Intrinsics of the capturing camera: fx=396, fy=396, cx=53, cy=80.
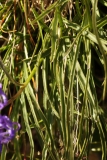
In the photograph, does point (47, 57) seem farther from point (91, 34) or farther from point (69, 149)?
point (69, 149)

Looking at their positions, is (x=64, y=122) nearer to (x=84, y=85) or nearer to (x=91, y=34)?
(x=84, y=85)

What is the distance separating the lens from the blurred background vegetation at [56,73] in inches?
35.4

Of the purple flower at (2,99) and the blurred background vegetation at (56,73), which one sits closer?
the purple flower at (2,99)

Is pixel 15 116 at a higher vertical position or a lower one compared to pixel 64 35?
lower

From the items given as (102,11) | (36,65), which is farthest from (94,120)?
(102,11)

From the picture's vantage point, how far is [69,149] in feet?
2.83

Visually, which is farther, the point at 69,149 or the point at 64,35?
the point at 64,35

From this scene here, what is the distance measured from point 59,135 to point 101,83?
0.17 m

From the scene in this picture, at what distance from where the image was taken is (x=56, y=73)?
93 centimetres

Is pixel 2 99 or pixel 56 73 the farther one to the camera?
pixel 56 73

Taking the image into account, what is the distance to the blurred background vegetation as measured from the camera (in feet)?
2.95

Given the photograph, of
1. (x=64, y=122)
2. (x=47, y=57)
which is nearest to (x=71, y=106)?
(x=64, y=122)

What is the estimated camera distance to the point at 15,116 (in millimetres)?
964

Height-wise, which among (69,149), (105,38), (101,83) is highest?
(105,38)
